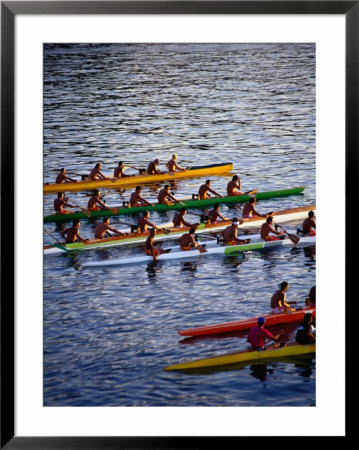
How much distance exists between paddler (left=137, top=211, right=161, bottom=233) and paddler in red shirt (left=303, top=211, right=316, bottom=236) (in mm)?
962

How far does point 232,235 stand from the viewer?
554cm

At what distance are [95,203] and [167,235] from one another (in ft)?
1.68

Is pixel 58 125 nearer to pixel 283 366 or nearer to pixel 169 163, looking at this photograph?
pixel 169 163

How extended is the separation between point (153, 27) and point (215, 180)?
1051mm

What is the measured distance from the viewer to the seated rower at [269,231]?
5.46 m

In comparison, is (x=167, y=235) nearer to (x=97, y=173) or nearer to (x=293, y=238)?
(x=97, y=173)

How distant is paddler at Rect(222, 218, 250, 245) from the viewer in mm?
5441

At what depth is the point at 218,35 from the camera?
16.5 ft

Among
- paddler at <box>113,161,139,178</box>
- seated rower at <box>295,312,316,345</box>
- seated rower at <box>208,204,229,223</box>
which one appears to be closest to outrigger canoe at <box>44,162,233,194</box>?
paddler at <box>113,161,139,178</box>

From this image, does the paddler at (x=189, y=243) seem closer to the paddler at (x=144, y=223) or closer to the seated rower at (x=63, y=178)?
the paddler at (x=144, y=223)

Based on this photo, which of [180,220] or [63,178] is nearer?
[63,178]

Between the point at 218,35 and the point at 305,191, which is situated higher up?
the point at 218,35
